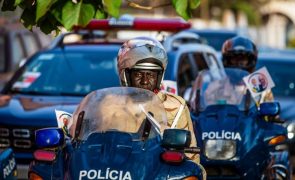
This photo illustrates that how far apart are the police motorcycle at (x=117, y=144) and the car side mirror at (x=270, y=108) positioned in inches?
104

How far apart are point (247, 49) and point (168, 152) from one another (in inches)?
188

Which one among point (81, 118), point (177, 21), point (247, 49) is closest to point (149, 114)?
point (81, 118)

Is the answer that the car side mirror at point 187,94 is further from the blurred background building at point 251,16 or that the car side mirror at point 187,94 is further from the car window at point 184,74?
the blurred background building at point 251,16

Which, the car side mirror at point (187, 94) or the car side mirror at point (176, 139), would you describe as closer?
the car side mirror at point (176, 139)

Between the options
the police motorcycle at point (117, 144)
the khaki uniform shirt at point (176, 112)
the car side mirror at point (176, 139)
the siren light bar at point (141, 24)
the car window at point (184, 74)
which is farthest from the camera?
the siren light bar at point (141, 24)

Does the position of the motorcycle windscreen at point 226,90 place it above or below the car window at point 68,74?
above

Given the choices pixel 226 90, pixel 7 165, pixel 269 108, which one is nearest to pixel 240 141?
pixel 269 108

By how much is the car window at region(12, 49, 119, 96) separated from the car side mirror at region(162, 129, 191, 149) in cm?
521

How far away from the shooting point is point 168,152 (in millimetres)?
5406

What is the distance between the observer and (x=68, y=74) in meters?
11.1

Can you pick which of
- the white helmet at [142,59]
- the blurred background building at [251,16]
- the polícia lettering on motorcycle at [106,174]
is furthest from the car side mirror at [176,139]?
the blurred background building at [251,16]

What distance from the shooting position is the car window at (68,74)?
10.8 m

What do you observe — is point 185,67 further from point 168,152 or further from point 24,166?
point 168,152

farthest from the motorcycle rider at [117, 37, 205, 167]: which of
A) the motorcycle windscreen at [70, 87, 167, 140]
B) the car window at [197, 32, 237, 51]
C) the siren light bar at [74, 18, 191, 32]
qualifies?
the car window at [197, 32, 237, 51]
